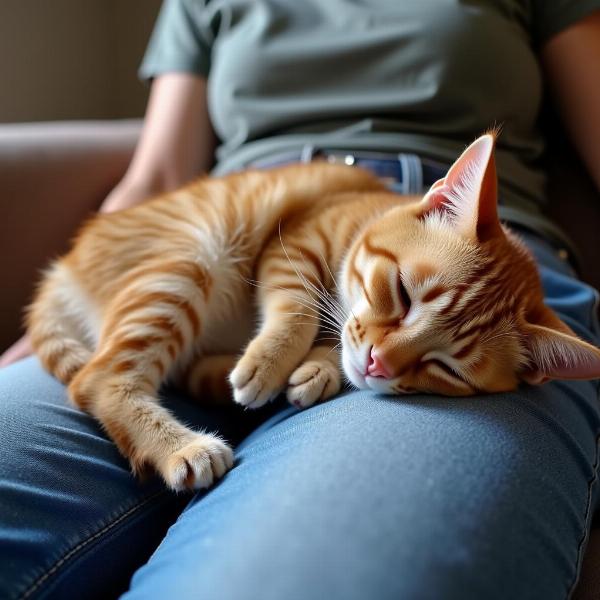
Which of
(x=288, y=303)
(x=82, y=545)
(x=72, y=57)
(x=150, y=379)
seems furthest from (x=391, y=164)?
(x=72, y=57)

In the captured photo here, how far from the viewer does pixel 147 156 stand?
4.72 feet

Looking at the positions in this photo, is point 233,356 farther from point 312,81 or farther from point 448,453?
point 312,81

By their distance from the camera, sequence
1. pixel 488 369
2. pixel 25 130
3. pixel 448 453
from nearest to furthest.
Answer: pixel 448 453 < pixel 488 369 < pixel 25 130

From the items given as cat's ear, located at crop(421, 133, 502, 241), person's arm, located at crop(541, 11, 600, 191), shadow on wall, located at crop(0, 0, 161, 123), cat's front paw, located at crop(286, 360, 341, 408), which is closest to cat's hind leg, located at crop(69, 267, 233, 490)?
cat's front paw, located at crop(286, 360, 341, 408)

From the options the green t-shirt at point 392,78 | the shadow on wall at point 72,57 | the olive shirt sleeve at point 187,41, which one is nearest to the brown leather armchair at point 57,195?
the green t-shirt at point 392,78

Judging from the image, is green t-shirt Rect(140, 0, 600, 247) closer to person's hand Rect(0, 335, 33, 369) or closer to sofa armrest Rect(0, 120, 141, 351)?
sofa armrest Rect(0, 120, 141, 351)

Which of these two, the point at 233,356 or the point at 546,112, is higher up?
the point at 546,112

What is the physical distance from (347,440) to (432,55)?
2.78ft

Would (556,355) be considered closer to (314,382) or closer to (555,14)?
(314,382)

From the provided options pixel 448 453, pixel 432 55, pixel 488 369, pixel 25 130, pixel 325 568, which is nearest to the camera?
pixel 325 568

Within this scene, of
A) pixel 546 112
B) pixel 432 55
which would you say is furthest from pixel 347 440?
pixel 546 112

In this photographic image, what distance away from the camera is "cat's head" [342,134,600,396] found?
809 millimetres

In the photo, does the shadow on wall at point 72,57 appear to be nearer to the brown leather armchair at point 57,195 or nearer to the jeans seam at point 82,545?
the brown leather armchair at point 57,195

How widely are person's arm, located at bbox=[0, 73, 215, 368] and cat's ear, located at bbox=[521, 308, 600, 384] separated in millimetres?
891
